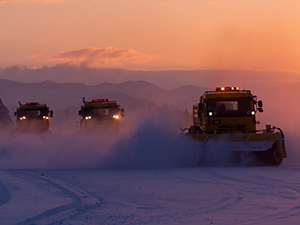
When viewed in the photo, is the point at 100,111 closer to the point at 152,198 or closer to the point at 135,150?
the point at 135,150

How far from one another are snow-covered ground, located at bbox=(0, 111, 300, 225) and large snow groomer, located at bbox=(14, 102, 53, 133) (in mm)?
9431

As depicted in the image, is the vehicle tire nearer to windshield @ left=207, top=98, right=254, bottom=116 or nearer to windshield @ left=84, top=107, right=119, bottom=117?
windshield @ left=207, top=98, right=254, bottom=116

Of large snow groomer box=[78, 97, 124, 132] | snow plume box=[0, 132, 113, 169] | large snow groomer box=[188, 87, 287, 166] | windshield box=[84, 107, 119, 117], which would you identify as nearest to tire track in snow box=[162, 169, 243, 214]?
large snow groomer box=[188, 87, 287, 166]

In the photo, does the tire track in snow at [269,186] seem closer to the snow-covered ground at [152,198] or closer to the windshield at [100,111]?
the snow-covered ground at [152,198]

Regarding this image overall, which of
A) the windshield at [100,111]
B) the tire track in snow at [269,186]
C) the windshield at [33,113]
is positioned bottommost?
the tire track in snow at [269,186]

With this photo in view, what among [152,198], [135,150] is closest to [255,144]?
[135,150]

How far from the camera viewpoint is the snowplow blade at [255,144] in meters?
18.7

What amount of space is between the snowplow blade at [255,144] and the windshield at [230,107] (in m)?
1.80

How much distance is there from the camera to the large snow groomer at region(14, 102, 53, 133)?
31.2 metres

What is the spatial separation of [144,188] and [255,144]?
25.3 feet

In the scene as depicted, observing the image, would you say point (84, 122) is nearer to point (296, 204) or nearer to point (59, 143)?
point (59, 143)

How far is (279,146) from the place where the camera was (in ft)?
61.5

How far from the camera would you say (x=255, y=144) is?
1877 centimetres

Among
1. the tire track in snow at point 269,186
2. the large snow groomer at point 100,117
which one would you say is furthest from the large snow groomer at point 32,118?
the tire track in snow at point 269,186
